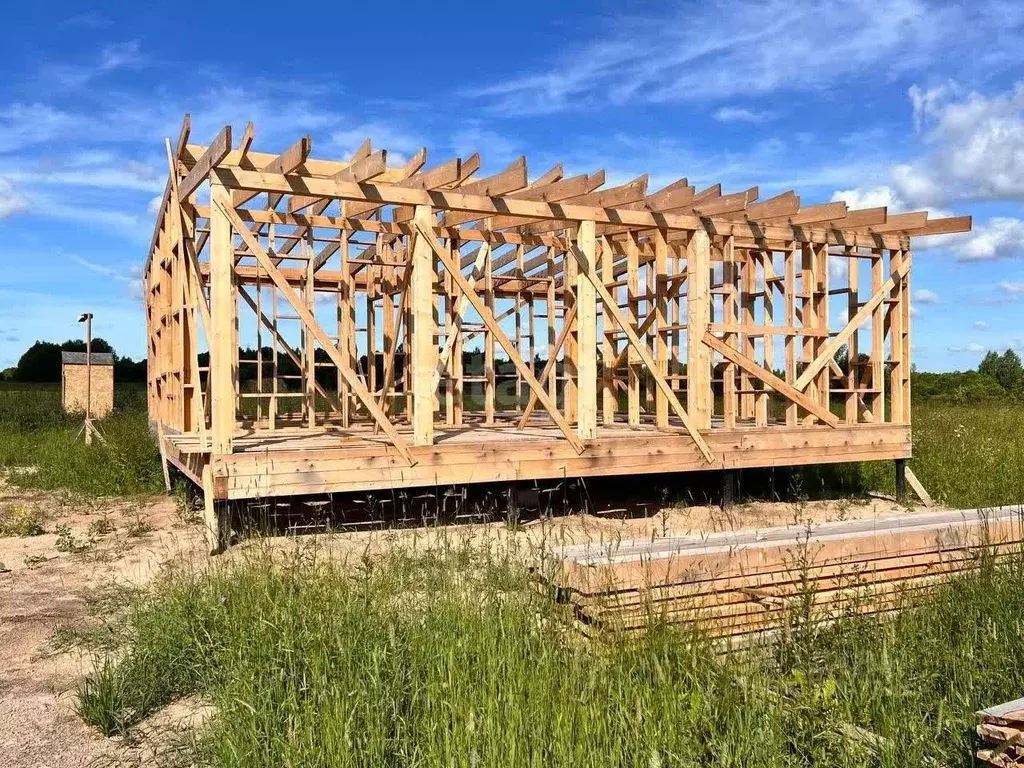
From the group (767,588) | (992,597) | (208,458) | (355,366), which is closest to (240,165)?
(208,458)

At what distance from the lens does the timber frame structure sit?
867cm

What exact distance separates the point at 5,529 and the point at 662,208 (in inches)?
329

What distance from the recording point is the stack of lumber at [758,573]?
430 cm

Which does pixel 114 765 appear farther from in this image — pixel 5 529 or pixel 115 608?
pixel 5 529

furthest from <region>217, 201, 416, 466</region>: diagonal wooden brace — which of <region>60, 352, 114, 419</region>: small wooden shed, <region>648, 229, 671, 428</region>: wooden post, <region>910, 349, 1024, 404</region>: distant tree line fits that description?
<region>910, 349, 1024, 404</region>: distant tree line

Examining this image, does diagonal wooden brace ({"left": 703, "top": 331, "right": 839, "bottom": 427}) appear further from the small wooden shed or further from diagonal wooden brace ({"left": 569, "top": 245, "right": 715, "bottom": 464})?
the small wooden shed

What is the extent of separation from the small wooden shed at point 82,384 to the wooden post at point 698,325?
54.9ft

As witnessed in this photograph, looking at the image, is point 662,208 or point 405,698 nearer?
point 405,698

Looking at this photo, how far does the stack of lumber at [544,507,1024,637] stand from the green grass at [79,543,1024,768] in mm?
254

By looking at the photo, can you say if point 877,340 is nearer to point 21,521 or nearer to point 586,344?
point 586,344

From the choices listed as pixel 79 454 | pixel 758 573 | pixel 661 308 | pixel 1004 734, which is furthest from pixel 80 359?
pixel 1004 734

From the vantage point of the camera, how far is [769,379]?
433 inches

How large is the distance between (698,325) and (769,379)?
1.16 m

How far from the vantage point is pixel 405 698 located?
381 centimetres
